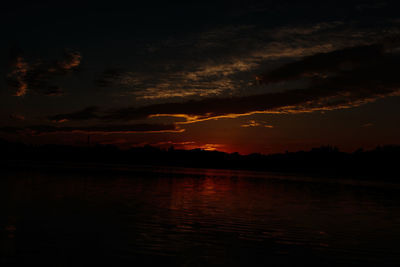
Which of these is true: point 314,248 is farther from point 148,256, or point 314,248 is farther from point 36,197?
point 36,197

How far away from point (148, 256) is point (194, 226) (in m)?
8.72

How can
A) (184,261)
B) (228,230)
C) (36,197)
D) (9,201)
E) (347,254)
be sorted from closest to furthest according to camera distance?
1. (184,261)
2. (347,254)
3. (228,230)
4. (9,201)
5. (36,197)

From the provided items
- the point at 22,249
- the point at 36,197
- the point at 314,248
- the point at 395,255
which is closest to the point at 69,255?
the point at 22,249

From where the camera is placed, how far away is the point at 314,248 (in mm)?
21625

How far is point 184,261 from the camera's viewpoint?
57.9 feet

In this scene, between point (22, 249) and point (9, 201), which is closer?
point (22, 249)

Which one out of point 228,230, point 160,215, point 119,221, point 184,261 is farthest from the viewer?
point 160,215

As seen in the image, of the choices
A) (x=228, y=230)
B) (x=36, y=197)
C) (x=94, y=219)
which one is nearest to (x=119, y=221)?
(x=94, y=219)

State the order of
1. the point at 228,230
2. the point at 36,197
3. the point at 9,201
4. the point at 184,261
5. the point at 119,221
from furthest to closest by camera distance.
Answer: the point at 36,197
the point at 9,201
the point at 119,221
the point at 228,230
the point at 184,261

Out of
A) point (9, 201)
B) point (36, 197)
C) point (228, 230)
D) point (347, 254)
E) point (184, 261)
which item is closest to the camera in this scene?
point (184, 261)

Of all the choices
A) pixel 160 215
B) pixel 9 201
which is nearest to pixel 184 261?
pixel 160 215

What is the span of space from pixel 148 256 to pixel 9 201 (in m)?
23.2

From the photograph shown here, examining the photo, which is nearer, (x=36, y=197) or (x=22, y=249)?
(x=22, y=249)

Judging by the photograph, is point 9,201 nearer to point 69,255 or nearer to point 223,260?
point 69,255
